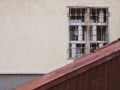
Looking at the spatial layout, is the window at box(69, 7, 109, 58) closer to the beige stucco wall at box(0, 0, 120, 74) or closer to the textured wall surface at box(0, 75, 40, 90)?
the beige stucco wall at box(0, 0, 120, 74)

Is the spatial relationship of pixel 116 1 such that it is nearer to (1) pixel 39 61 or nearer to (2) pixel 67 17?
(2) pixel 67 17

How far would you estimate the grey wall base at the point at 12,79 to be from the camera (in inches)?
307

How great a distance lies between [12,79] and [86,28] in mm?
2296

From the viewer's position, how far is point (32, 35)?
782 cm

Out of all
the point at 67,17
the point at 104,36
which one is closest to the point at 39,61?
the point at 67,17

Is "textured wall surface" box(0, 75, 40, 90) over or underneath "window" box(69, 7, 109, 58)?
underneath

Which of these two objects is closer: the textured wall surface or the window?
the textured wall surface

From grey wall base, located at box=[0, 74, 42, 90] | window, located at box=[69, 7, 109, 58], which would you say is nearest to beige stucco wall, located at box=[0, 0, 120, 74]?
grey wall base, located at box=[0, 74, 42, 90]

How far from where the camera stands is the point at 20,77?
782cm

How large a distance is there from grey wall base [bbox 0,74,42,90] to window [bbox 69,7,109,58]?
1.25m

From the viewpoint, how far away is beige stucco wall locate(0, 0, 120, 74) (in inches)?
308

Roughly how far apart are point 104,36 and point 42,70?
186 cm

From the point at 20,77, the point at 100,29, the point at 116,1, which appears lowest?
the point at 20,77

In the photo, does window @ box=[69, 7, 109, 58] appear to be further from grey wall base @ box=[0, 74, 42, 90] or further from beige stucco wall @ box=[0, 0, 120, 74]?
grey wall base @ box=[0, 74, 42, 90]
